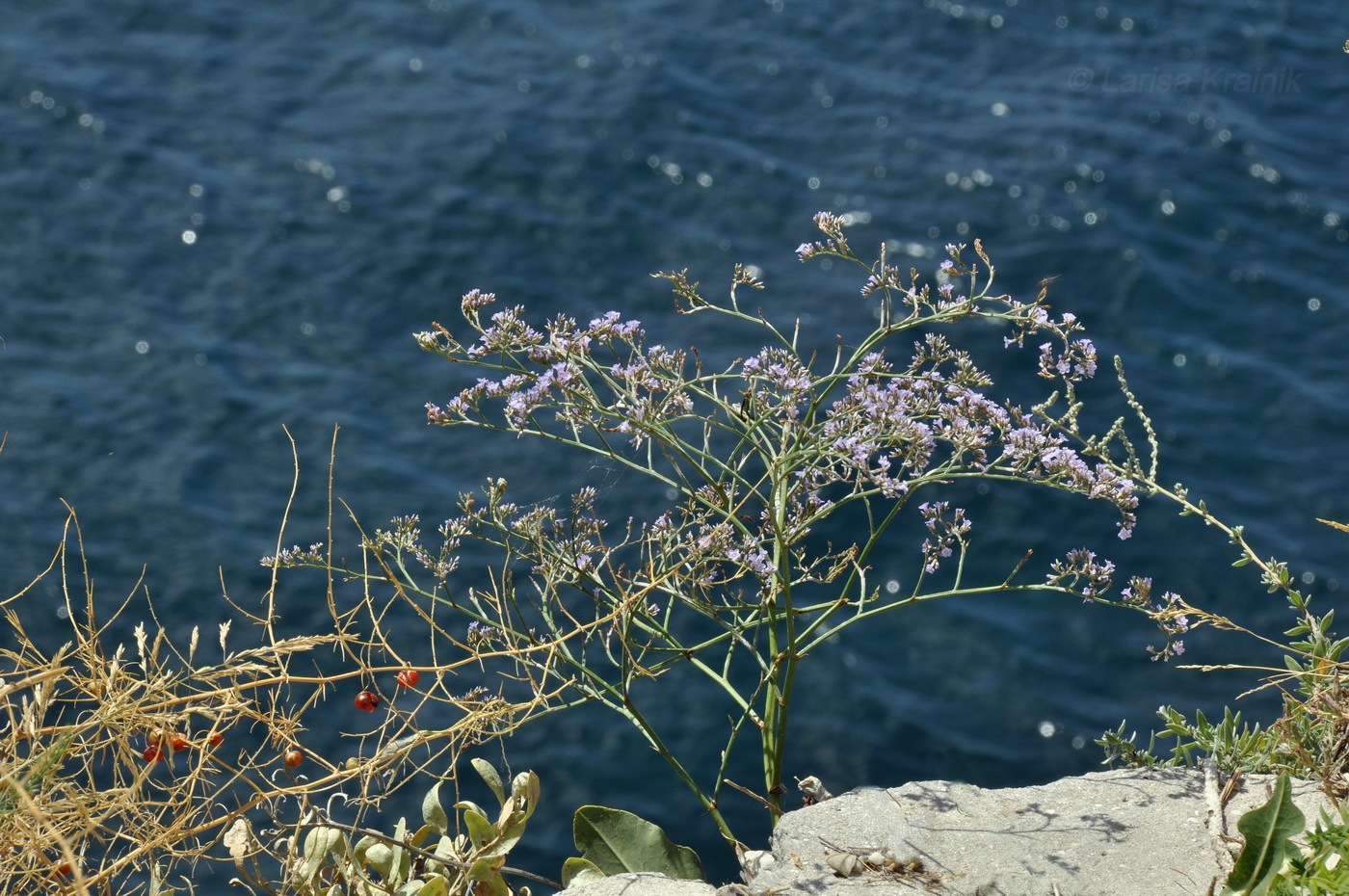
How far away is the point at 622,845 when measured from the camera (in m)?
3.98

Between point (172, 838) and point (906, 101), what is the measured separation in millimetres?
9800

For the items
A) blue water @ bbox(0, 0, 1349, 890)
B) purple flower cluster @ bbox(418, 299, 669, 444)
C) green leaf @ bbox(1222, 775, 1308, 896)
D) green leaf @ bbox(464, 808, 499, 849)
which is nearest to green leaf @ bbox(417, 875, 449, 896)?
green leaf @ bbox(464, 808, 499, 849)

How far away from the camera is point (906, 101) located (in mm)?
11203

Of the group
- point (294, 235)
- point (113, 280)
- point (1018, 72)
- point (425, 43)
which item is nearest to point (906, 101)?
point (1018, 72)

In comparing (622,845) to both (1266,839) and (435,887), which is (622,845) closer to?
(435,887)

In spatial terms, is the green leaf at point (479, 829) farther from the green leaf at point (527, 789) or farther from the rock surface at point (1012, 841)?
the rock surface at point (1012, 841)

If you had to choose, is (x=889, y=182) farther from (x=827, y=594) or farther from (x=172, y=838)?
(x=172, y=838)

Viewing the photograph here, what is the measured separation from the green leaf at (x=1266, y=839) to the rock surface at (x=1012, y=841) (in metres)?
0.32

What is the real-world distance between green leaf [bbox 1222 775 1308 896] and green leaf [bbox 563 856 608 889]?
1.90 metres

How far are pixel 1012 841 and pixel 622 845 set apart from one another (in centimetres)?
127

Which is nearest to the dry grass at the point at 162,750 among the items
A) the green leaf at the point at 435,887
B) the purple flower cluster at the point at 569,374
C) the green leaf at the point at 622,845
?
the green leaf at the point at 435,887

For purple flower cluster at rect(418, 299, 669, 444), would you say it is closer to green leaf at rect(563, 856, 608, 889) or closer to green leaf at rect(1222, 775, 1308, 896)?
green leaf at rect(563, 856, 608, 889)

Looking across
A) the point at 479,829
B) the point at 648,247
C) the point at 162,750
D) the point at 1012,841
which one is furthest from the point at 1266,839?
the point at 648,247

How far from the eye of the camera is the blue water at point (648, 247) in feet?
22.5
